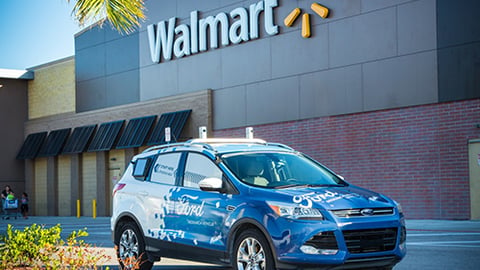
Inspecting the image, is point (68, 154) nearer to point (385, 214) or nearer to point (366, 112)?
point (366, 112)

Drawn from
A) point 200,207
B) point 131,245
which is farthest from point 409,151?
point 200,207

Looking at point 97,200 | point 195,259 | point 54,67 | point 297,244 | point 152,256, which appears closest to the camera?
point 297,244

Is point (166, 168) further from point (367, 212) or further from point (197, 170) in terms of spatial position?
point (367, 212)

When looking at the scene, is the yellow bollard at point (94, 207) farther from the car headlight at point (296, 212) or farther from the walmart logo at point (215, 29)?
the car headlight at point (296, 212)

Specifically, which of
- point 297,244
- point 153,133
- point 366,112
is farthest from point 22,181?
point 297,244

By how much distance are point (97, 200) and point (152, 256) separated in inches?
1160

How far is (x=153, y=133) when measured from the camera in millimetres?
36312

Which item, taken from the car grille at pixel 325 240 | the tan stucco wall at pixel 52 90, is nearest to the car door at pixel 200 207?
the car grille at pixel 325 240

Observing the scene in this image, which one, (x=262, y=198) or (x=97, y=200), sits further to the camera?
(x=97, y=200)

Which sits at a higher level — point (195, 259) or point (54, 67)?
point (54, 67)

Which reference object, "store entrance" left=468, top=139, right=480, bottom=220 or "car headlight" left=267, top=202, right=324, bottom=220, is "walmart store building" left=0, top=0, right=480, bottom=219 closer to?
"store entrance" left=468, top=139, right=480, bottom=220

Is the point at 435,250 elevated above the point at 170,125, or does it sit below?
below

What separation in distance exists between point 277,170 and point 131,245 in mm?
2886

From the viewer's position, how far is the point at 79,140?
42094mm
